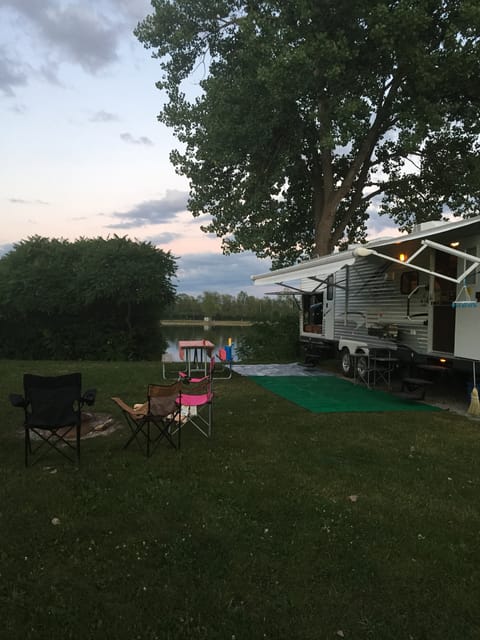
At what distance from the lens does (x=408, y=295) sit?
8.64 metres

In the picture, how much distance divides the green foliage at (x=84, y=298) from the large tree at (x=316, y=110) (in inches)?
117

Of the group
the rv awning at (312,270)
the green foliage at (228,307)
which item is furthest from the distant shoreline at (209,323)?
the rv awning at (312,270)

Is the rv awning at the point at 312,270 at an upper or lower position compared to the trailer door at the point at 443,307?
upper

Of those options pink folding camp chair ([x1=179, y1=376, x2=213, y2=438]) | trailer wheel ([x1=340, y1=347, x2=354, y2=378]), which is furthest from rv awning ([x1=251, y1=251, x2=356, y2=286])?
pink folding camp chair ([x1=179, y1=376, x2=213, y2=438])

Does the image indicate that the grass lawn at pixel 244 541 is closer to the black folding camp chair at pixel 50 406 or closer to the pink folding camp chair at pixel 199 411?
the black folding camp chair at pixel 50 406

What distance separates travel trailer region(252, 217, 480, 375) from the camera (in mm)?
7059

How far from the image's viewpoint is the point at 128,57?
10672 mm

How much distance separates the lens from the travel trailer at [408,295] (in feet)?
23.2

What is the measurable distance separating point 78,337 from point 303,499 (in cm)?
1418

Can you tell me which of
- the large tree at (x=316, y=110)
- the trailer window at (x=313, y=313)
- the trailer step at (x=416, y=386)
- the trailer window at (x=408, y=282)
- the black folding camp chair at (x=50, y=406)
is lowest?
the trailer step at (x=416, y=386)

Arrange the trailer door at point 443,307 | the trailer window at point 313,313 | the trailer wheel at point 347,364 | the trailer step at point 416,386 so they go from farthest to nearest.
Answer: the trailer window at point 313,313
the trailer wheel at point 347,364
the trailer door at point 443,307
the trailer step at point 416,386

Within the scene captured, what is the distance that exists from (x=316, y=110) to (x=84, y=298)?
32.3 feet

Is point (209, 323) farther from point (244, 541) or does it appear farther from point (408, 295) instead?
point (244, 541)

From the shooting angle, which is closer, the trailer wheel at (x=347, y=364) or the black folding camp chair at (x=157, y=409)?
the black folding camp chair at (x=157, y=409)
